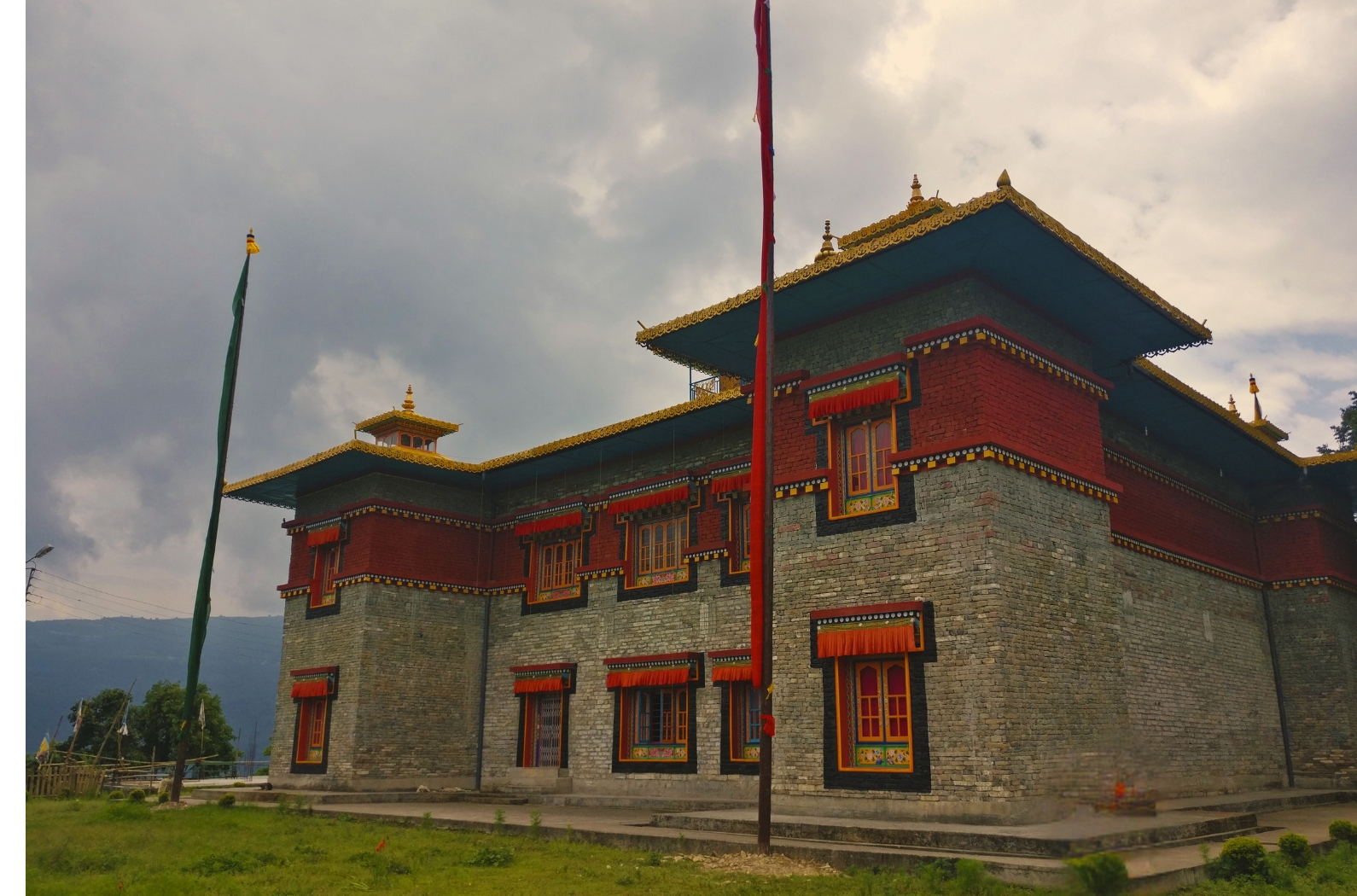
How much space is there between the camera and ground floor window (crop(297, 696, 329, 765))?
20672 millimetres

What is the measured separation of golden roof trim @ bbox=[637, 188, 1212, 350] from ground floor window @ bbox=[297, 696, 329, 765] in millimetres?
11549

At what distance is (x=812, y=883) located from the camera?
9109 mm

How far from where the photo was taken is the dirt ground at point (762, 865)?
387 inches

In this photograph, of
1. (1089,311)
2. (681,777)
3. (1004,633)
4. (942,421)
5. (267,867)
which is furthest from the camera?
(681,777)

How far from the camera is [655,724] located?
60.2ft

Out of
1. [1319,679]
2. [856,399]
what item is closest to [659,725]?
[856,399]

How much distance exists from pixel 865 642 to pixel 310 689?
13291 mm

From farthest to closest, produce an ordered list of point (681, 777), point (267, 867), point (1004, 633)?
point (681, 777) → point (1004, 633) → point (267, 867)

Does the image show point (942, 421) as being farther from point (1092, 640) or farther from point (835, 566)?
point (1092, 640)

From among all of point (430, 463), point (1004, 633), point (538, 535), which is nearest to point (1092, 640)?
point (1004, 633)

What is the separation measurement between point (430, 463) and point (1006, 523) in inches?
508

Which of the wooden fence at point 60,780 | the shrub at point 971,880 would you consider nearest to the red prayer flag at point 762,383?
the shrub at point 971,880

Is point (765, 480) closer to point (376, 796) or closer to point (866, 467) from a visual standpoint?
point (866, 467)

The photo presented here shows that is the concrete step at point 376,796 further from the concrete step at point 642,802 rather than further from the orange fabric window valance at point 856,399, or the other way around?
the orange fabric window valance at point 856,399
